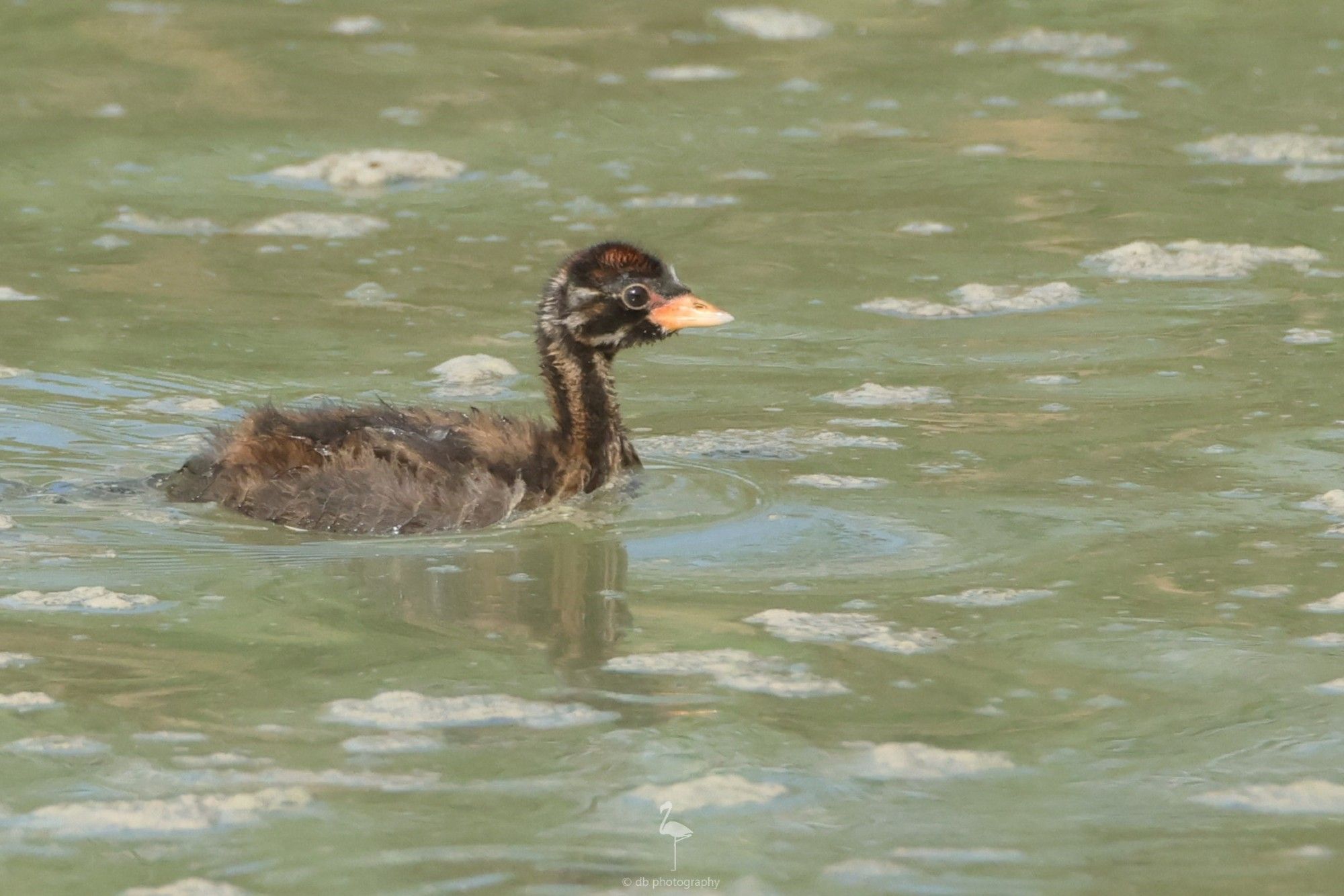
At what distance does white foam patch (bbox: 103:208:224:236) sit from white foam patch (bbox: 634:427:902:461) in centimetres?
454

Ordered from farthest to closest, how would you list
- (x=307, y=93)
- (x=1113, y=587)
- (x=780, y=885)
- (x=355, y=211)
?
(x=307, y=93) → (x=355, y=211) → (x=1113, y=587) → (x=780, y=885)

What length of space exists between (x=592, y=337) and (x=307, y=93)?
7.52 metres

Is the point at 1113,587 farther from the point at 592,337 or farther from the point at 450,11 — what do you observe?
the point at 450,11

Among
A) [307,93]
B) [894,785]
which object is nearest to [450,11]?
[307,93]

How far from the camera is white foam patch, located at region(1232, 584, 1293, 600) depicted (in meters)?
7.64

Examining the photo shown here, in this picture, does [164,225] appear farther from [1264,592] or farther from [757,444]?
[1264,592]

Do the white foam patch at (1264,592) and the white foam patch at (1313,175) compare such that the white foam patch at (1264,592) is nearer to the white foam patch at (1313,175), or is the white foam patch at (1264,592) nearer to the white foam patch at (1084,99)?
the white foam patch at (1313,175)

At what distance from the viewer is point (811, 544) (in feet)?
27.4

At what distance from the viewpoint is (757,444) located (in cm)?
978

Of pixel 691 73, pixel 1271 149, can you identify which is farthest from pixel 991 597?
pixel 691 73

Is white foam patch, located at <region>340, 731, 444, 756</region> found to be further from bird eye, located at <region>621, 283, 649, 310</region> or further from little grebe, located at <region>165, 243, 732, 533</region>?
bird eye, located at <region>621, 283, 649, 310</region>

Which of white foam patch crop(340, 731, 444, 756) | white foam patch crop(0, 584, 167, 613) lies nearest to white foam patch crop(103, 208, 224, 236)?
white foam patch crop(0, 584, 167, 613)

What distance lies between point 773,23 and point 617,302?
8901 millimetres
